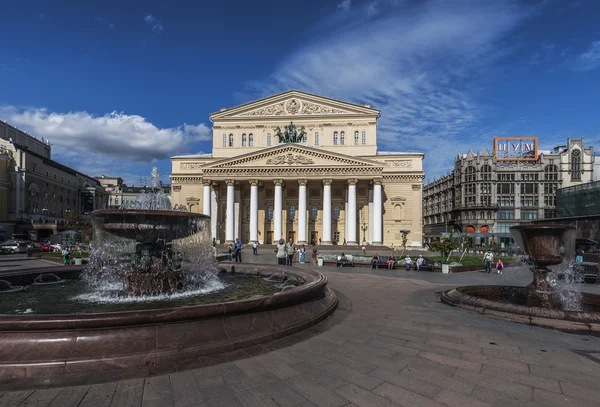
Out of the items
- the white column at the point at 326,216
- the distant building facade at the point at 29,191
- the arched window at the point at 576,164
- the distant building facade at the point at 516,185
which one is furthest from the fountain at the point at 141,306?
the arched window at the point at 576,164

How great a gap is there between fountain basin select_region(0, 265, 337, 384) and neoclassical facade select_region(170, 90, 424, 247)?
41528 mm

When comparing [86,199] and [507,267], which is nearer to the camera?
[507,267]

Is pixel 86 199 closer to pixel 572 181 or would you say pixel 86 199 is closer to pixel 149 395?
pixel 149 395

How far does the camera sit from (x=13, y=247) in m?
34.7

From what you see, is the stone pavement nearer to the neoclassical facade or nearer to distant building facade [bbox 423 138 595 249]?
the neoclassical facade

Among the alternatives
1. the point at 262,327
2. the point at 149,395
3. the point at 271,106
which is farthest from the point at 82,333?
the point at 271,106

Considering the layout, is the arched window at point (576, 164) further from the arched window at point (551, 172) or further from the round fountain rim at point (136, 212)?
the round fountain rim at point (136, 212)

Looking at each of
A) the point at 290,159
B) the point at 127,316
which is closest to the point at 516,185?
the point at 290,159

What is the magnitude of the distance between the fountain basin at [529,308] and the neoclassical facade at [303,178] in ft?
120

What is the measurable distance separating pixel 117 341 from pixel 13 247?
40.3 metres

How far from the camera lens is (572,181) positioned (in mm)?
73812

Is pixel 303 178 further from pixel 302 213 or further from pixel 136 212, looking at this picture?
pixel 136 212

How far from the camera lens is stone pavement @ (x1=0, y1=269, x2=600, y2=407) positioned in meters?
3.69

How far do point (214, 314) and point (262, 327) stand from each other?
0.92m
